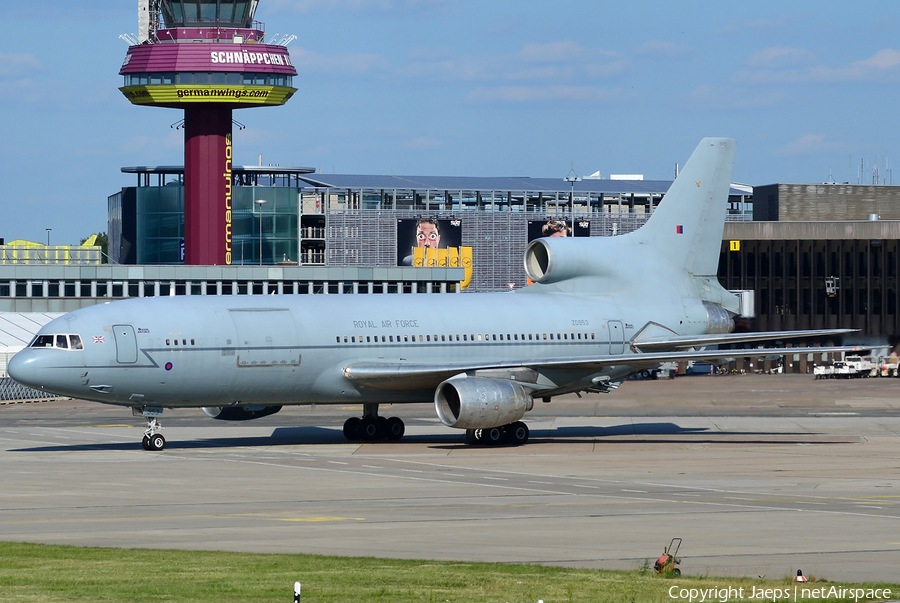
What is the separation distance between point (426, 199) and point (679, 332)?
97.6 metres

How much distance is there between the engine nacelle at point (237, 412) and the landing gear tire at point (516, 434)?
7.58 meters

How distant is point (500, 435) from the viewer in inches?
1688

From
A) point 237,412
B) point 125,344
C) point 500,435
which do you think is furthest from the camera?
point 237,412

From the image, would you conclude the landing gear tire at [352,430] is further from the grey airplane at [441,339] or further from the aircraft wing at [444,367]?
the aircraft wing at [444,367]

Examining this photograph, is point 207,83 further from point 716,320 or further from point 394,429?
point 394,429

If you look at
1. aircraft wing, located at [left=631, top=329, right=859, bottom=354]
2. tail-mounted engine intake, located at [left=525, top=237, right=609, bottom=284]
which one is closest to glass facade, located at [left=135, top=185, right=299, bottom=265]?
tail-mounted engine intake, located at [left=525, top=237, right=609, bottom=284]

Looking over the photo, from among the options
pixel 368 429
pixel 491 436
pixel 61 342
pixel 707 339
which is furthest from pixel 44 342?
pixel 707 339

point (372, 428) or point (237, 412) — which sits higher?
point (237, 412)

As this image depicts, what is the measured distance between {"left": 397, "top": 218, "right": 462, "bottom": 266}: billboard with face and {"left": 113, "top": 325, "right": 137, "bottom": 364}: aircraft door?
103 metres

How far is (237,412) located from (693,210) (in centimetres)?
1890

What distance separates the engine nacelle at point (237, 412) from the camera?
142ft

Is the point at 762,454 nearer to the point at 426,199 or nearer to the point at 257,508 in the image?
the point at 257,508

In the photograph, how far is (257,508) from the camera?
2670cm

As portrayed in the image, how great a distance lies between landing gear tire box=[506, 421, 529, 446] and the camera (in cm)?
4288
